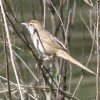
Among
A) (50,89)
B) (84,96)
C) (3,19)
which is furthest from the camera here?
(84,96)

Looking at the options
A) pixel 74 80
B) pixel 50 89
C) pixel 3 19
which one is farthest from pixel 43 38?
pixel 74 80

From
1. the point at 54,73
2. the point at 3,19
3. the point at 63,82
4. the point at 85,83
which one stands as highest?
the point at 3,19

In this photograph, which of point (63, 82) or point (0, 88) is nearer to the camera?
point (0, 88)

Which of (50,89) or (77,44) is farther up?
(50,89)

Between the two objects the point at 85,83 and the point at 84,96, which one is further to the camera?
the point at 85,83

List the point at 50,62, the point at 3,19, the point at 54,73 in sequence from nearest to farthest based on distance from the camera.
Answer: the point at 3,19
the point at 54,73
the point at 50,62

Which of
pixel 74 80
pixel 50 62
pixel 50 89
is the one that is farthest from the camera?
pixel 74 80

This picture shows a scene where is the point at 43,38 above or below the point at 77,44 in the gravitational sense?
above

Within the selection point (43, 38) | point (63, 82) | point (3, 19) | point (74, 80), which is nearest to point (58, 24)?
point (43, 38)

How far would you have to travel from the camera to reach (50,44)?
5223mm

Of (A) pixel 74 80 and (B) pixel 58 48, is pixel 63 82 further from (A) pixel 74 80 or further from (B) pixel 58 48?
(A) pixel 74 80

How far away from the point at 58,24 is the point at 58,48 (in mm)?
264

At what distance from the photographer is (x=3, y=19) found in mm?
3514

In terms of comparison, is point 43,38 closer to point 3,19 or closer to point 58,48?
point 58,48
